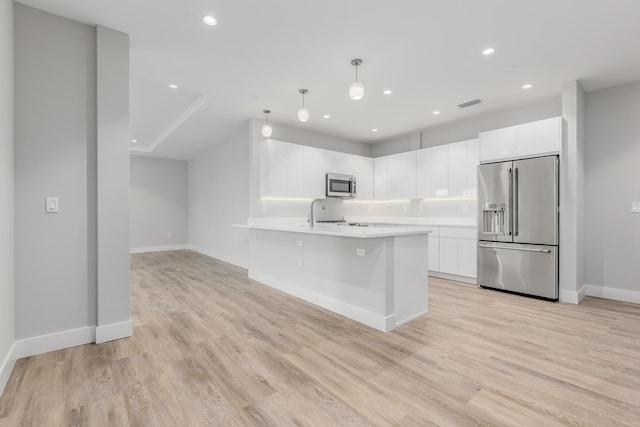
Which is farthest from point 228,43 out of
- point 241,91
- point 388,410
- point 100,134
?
point 388,410

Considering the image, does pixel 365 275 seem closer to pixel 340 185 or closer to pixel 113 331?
pixel 113 331

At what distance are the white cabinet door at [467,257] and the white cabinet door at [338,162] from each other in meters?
2.52

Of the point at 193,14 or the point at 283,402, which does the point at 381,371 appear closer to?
the point at 283,402

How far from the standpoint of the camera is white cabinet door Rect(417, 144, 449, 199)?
207 inches

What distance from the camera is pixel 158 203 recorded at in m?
8.68

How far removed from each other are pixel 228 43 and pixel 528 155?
3977 millimetres

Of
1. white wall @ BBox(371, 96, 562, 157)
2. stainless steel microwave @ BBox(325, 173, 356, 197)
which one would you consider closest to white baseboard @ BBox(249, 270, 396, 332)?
stainless steel microwave @ BBox(325, 173, 356, 197)

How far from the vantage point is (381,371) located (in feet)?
6.86

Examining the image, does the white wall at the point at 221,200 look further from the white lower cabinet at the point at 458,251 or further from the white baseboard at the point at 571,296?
the white baseboard at the point at 571,296

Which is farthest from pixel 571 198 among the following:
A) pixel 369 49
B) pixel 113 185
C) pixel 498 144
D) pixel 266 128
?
pixel 113 185

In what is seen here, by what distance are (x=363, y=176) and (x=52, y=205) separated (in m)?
5.12

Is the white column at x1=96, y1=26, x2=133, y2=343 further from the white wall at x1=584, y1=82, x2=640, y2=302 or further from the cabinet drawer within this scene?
the white wall at x1=584, y1=82, x2=640, y2=302

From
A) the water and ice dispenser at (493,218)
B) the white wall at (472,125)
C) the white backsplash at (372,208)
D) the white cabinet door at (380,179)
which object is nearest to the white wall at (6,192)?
the white backsplash at (372,208)

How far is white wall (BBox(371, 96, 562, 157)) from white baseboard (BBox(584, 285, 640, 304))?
2.48 meters
